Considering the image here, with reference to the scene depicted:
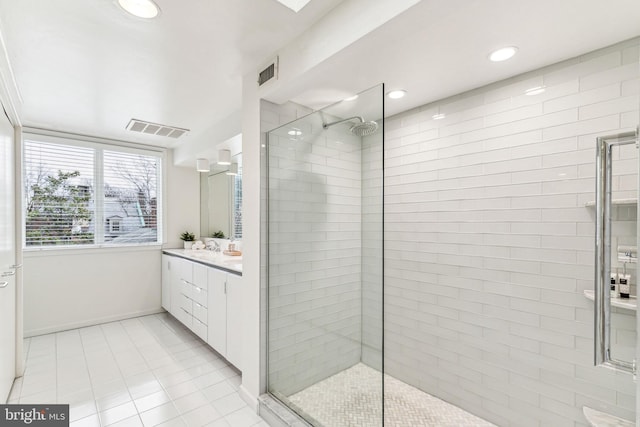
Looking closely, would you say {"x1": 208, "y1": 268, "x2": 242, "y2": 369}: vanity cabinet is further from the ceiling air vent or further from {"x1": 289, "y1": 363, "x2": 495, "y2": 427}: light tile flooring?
the ceiling air vent

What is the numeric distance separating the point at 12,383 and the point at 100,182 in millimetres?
2298

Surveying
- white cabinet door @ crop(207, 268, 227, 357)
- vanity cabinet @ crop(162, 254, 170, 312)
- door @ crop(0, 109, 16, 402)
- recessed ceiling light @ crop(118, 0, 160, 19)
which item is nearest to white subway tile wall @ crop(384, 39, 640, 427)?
white cabinet door @ crop(207, 268, 227, 357)

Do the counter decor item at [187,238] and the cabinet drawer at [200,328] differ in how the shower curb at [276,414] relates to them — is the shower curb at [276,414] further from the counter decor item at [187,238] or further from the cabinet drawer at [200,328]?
the counter decor item at [187,238]

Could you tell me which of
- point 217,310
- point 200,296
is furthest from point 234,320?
point 200,296

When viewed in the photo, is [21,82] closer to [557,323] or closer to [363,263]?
[363,263]

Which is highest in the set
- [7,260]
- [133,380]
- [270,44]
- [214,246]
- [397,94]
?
[270,44]

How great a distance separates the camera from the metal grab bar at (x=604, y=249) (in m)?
1.42

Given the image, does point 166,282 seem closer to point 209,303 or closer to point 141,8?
point 209,303

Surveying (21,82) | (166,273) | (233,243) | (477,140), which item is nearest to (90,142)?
(21,82)

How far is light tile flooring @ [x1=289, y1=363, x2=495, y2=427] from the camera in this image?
164 centimetres

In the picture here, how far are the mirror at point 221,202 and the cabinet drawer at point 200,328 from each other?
3.71 feet

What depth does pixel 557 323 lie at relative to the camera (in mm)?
1697

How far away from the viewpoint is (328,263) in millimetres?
1911

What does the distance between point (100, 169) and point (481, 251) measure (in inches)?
173
